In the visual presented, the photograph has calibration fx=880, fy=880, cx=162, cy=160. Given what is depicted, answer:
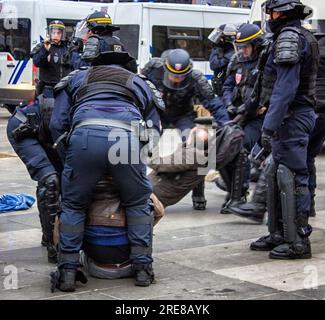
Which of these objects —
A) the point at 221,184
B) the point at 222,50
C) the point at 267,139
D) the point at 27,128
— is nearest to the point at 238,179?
the point at 221,184

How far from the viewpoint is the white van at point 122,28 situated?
19.9m

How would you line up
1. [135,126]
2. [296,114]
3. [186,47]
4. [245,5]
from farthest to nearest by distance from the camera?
[245,5] → [186,47] → [296,114] → [135,126]

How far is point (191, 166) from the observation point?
8.81 metres

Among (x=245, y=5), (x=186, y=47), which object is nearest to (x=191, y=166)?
(x=186, y=47)

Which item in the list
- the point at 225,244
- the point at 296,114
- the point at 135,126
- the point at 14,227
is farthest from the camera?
the point at 14,227

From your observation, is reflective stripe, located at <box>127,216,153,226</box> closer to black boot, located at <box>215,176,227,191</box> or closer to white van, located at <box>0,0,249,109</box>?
black boot, located at <box>215,176,227,191</box>

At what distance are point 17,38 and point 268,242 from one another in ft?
49.6

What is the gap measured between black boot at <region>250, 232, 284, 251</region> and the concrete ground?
0.10m

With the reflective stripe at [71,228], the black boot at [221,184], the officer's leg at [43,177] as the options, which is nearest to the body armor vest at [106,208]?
the reflective stripe at [71,228]

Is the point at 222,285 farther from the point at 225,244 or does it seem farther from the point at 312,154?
the point at 312,154

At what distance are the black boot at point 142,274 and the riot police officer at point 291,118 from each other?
1302mm

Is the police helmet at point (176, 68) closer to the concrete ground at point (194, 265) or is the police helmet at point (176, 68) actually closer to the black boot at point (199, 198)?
the black boot at point (199, 198)

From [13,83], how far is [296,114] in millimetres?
15102
